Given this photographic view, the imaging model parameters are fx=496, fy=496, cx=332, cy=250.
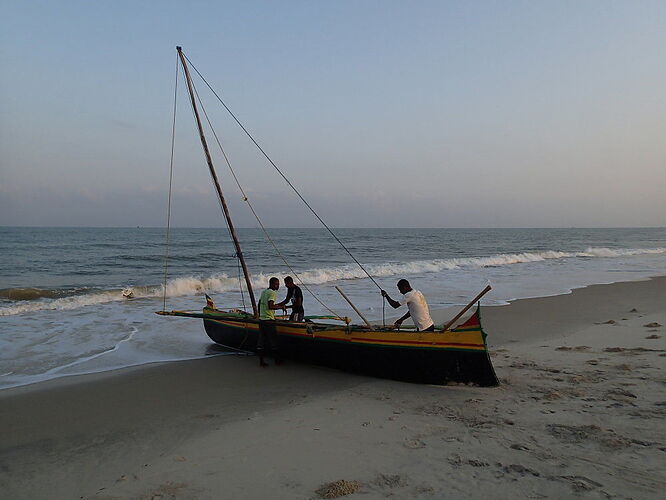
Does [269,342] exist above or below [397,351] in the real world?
below

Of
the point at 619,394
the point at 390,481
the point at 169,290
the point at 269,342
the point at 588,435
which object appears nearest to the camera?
the point at 390,481

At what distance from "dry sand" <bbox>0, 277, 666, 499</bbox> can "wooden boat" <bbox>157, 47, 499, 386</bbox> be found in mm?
195

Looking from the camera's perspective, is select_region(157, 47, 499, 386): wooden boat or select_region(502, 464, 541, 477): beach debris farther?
select_region(157, 47, 499, 386): wooden boat

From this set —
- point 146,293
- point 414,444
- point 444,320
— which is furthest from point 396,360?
point 146,293

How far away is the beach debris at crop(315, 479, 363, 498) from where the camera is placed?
3881 mm

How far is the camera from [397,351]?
7.07 m

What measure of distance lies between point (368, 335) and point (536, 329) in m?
5.37

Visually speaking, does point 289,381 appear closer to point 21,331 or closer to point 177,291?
point 21,331

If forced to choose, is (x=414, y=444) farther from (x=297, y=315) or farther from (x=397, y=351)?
(x=297, y=315)

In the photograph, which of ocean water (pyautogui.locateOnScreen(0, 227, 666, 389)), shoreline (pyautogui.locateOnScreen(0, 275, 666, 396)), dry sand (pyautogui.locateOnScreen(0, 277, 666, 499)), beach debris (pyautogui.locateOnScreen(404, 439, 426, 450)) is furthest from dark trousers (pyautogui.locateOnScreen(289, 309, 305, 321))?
beach debris (pyautogui.locateOnScreen(404, 439, 426, 450))

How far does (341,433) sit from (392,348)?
2134 millimetres

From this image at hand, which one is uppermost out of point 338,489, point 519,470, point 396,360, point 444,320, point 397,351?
point 397,351

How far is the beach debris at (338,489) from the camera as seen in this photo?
A: 3.88 m

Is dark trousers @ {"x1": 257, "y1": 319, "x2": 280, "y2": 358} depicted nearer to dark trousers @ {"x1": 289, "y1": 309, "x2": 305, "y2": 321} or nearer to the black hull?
the black hull
